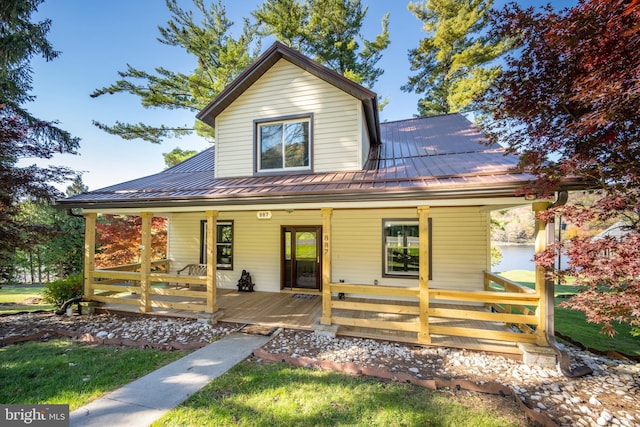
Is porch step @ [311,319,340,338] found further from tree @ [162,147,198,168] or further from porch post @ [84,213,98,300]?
tree @ [162,147,198,168]

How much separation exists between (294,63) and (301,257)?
5.43m

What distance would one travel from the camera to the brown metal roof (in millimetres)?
4332

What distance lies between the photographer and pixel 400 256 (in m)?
7.19

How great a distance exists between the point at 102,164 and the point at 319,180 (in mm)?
17072

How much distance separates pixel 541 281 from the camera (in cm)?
421

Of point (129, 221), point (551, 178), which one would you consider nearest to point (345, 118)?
point (551, 178)

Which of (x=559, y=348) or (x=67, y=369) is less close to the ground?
(x=559, y=348)

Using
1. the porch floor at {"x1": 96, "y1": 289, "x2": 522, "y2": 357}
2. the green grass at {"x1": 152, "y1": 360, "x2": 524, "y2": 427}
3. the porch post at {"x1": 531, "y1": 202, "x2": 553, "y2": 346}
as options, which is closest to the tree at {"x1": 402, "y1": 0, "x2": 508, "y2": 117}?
the porch post at {"x1": 531, "y1": 202, "x2": 553, "y2": 346}

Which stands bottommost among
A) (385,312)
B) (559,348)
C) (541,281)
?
(559,348)

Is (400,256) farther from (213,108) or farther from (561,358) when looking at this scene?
(213,108)

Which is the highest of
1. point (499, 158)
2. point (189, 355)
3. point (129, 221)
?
point (499, 158)

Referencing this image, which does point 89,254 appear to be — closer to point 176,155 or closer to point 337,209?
point 337,209

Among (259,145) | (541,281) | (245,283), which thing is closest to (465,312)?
(541,281)

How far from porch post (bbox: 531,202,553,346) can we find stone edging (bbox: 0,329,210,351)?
580cm
